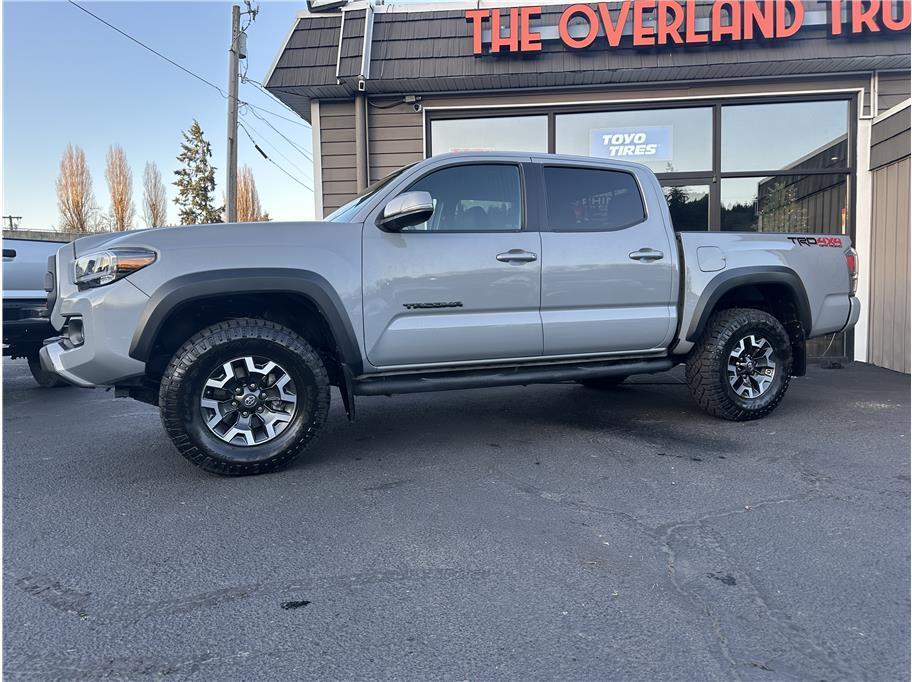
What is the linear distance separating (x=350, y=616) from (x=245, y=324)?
202 centimetres

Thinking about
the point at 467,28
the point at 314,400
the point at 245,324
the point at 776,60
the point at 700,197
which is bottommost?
the point at 314,400

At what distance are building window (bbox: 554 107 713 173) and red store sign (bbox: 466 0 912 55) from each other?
3.46 feet

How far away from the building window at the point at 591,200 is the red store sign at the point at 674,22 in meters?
3.54

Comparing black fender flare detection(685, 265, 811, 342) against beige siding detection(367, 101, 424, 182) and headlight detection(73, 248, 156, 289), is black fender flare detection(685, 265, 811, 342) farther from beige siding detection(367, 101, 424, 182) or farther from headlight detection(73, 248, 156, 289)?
beige siding detection(367, 101, 424, 182)

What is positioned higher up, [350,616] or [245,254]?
[245,254]

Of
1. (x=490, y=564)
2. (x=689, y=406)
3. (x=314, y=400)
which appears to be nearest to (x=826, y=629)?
(x=490, y=564)

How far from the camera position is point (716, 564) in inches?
103

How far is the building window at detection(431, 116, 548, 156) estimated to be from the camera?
8.55 meters

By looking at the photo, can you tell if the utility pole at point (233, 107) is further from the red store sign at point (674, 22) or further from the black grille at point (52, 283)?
the black grille at point (52, 283)

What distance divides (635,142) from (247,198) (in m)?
37.7

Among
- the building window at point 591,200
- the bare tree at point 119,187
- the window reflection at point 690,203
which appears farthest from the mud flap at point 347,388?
the bare tree at point 119,187

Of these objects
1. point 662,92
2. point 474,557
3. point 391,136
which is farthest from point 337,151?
point 474,557

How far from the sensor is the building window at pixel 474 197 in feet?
14.0

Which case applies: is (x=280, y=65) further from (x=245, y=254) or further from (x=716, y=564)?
(x=716, y=564)
